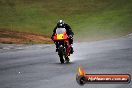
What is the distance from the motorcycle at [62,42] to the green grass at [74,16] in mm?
32721

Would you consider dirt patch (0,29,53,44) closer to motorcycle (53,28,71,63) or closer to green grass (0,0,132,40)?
green grass (0,0,132,40)

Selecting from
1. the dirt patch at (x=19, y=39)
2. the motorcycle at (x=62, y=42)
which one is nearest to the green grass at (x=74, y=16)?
the dirt patch at (x=19, y=39)

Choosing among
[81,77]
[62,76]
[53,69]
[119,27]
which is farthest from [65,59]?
[119,27]

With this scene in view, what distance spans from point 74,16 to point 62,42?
165 ft

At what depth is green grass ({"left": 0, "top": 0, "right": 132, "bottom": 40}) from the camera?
60.5 meters

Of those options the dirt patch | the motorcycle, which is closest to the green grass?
the dirt patch

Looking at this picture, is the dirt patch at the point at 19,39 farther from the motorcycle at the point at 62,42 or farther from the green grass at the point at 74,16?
the motorcycle at the point at 62,42

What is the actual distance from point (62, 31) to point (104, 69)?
427cm

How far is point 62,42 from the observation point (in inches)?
838

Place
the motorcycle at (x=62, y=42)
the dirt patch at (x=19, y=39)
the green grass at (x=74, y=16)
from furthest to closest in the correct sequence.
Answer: the green grass at (x=74, y=16), the dirt patch at (x=19, y=39), the motorcycle at (x=62, y=42)

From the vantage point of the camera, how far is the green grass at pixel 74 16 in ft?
199

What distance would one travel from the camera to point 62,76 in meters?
16.0

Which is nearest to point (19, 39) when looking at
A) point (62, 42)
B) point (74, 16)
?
point (62, 42)

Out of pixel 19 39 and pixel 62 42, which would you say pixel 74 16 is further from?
pixel 62 42
